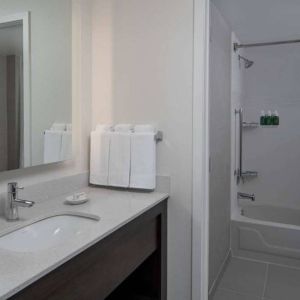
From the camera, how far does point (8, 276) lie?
0.75 m

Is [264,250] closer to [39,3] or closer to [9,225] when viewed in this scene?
[9,225]

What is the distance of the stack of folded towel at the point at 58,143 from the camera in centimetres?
150

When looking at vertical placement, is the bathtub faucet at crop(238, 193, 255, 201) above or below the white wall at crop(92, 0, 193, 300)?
below

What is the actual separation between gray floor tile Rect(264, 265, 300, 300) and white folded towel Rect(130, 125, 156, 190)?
1.27 meters

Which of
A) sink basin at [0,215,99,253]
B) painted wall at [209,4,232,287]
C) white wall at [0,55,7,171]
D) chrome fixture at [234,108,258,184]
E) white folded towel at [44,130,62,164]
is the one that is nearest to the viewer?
sink basin at [0,215,99,253]

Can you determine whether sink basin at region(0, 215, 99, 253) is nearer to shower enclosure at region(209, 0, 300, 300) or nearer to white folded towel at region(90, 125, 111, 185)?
white folded towel at region(90, 125, 111, 185)

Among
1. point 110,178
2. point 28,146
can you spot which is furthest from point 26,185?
point 110,178

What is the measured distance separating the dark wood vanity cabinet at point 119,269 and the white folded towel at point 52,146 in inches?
21.9

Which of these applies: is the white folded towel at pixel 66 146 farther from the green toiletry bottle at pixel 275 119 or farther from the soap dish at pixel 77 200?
the green toiletry bottle at pixel 275 119

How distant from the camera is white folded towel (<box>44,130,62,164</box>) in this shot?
150 centimetres

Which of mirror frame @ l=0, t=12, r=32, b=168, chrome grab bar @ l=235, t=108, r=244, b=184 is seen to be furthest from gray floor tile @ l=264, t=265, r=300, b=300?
mirror frame @ l=0, t=12, r=32, b=168

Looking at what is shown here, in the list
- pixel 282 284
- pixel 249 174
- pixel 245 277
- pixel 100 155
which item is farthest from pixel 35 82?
pixel 249 174

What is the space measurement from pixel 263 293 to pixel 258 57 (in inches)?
91.3

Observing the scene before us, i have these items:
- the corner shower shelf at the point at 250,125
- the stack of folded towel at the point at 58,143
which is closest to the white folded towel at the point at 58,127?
the stack of folded towel at the point at 58,143
